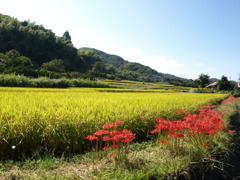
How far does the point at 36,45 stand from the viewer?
7075 cm

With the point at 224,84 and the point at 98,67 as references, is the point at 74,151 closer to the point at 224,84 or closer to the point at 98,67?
the point at 224,84

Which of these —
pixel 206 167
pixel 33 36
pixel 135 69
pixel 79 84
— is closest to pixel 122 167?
pixel 206 167

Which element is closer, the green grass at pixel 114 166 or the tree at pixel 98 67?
the green grass at pixel 114 166

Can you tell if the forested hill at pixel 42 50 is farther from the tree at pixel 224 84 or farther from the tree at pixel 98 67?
the tree at pixel 224 84

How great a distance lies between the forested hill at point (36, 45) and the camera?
63.7m

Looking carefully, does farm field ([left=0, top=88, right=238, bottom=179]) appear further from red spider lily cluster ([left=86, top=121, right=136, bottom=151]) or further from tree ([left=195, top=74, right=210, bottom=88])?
tree ([left=195, top=74, right=210, bottom=88])

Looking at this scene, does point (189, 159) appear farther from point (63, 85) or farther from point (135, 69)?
point (135, 69)

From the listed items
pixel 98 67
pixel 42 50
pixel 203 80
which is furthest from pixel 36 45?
pixel 203 80

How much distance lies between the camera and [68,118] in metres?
3.62

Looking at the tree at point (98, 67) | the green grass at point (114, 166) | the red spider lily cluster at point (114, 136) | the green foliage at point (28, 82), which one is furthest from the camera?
the tree at point (98, 67)

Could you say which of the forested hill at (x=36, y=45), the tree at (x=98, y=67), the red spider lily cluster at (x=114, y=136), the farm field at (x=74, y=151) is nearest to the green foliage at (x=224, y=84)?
the tree at (x=98, y=67)

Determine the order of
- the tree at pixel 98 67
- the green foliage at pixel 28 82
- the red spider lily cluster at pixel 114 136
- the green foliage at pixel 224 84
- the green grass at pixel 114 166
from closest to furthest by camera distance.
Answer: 1. the green grass at pixel 114 166
2. the red spider lily cluster at pixel 114 136
3. the green foliage at pixel 28 82
4. the green foliage at pixel 224 84
5. the tree at pixel 98 67

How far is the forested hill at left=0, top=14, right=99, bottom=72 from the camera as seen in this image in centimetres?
6369

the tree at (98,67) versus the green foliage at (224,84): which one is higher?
the tree at (98,67)
